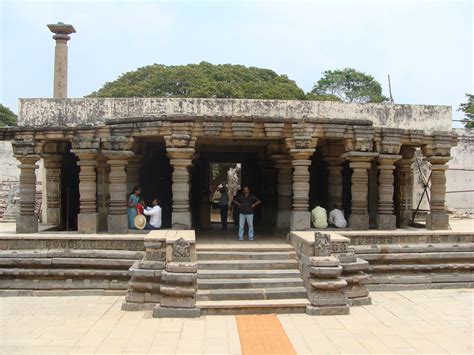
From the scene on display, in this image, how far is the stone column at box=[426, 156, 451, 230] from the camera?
36.1 ft

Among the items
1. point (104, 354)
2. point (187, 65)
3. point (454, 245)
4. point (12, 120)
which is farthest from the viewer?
point (12, 120)

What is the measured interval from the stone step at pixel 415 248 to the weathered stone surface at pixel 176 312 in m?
3.14

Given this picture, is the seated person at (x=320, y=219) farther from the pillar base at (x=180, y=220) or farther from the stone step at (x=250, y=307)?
the stone step at (x=250, y=307)

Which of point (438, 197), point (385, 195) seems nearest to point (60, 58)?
point (385, 195)

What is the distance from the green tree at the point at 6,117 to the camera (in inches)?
1409

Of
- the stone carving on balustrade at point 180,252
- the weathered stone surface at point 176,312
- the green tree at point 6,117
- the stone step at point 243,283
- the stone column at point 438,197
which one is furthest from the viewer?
the green tree at point 6,117

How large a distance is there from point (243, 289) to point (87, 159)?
178 inches

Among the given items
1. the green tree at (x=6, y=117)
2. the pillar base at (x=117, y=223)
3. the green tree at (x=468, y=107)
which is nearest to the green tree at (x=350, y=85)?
the green tree at (x=468, y=107)

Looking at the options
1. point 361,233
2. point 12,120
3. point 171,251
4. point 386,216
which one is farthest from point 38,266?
point 12,120

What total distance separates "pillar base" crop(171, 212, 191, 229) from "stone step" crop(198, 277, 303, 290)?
86.6 inches

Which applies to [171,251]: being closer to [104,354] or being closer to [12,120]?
[104,354]

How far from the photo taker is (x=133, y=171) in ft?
38.2

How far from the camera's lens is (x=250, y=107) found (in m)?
12.5

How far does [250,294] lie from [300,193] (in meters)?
2.99
